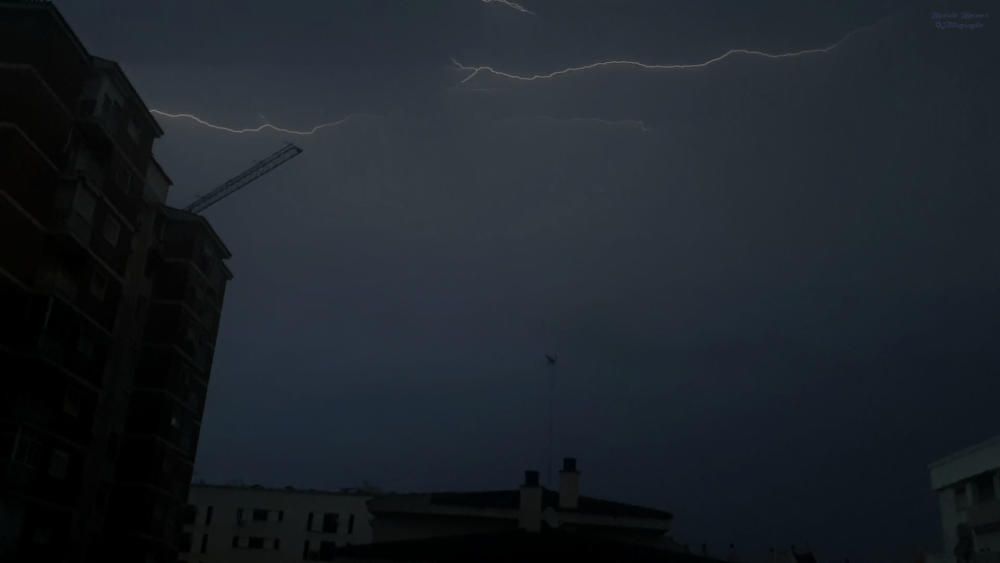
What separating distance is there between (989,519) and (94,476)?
1342 inches

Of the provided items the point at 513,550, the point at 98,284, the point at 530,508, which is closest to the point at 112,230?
the point at 98,284

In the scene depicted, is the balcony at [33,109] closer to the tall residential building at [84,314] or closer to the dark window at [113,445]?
the tall residential building at [84,314]

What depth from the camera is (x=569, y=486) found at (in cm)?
4444

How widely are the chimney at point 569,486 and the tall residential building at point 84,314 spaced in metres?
16.9

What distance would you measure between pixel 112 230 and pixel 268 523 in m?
44.0

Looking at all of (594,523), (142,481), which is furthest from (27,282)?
(594,523)

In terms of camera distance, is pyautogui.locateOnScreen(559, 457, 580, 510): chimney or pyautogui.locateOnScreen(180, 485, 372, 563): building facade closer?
pyautogui.locateOnScreen(559, 457, 580, 510): chimney

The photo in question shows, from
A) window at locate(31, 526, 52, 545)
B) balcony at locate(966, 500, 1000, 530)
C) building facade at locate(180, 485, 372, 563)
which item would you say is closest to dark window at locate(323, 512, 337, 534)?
building facade at locate(180, 485, 372, 563)

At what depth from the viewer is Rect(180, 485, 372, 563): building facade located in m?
72.7

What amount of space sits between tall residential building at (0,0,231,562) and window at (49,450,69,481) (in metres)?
0.07

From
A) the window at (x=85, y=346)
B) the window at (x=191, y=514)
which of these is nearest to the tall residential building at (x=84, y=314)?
the window at (x=85, y=346)

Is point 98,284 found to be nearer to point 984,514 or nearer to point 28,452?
point 28,452

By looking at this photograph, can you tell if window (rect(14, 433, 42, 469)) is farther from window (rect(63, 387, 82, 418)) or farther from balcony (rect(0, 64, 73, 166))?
balcony (rect(0, 64, 73, 166))

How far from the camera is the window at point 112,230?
34.1 meters
